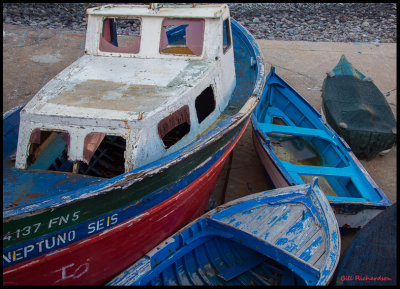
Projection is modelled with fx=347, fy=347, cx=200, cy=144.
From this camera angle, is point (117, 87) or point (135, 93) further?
point (117, 87)

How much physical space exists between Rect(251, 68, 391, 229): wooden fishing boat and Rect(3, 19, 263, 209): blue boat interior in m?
0.89

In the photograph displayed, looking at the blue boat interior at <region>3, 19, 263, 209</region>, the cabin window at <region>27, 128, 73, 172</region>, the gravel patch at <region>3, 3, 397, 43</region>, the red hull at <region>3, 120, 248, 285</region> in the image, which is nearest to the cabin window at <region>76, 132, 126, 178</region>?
the blue boat interior at <region>3, 19, 263, 209</region>

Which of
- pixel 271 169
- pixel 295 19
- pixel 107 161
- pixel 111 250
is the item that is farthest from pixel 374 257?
pixel 295 19

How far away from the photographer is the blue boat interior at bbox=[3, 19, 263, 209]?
3924 mm

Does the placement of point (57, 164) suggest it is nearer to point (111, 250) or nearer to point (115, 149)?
point (115, 149)

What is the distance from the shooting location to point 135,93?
4.56 m

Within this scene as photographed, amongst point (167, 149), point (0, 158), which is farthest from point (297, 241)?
point (0, 158)

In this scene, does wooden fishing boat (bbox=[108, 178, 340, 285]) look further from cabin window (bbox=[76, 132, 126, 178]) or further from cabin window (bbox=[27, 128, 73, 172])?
cabin window (bbox=[27, 128, 73, 172])

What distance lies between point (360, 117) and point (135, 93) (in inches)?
183

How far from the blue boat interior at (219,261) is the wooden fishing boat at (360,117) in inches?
134

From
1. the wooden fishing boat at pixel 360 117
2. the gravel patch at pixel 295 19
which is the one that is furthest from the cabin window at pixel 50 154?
the gravel patch at pixel 295 19

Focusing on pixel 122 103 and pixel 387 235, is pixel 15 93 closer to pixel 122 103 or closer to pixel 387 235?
pixel 122 103

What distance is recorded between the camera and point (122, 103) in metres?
4.31

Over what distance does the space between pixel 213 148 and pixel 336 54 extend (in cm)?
927
